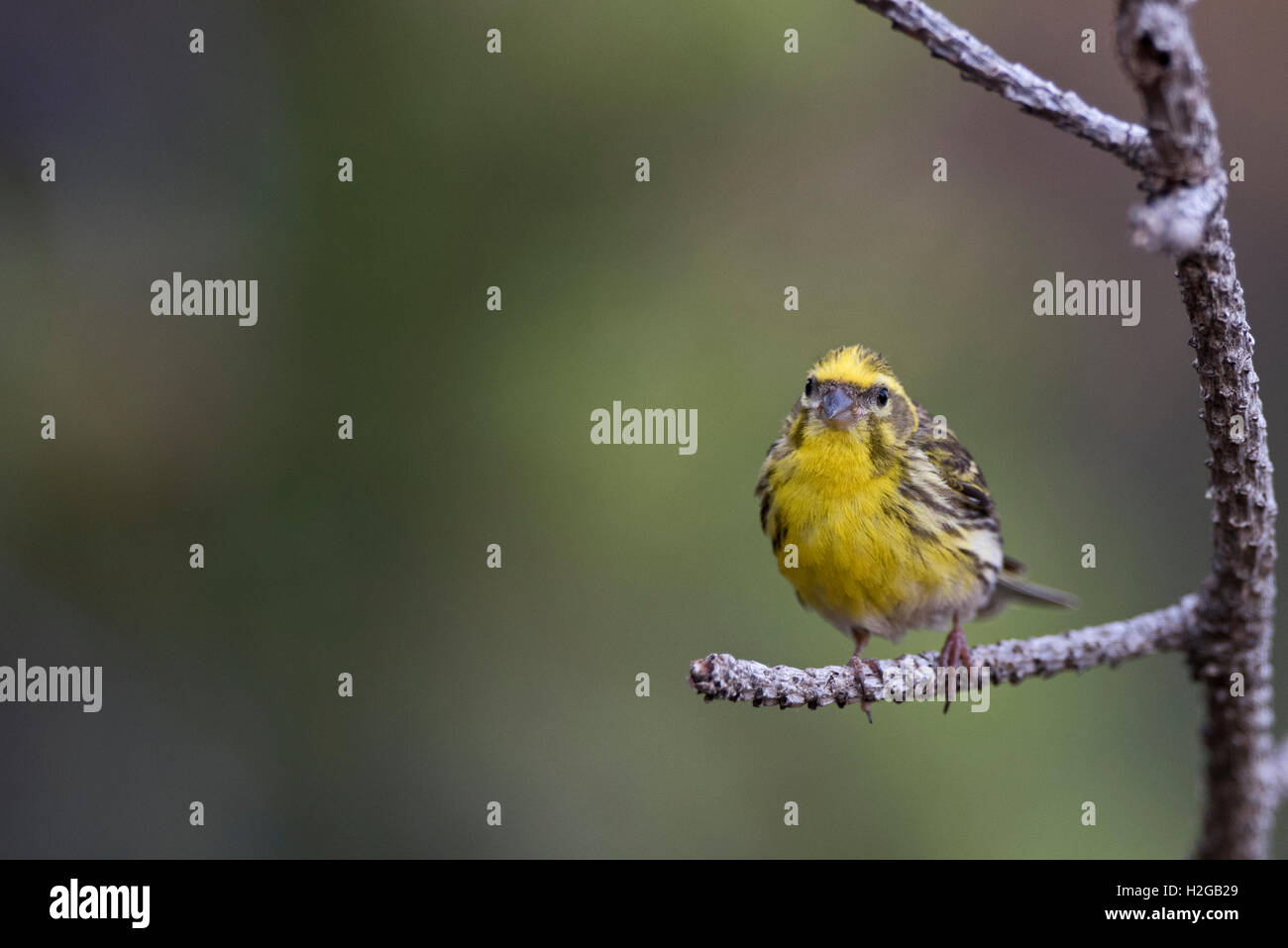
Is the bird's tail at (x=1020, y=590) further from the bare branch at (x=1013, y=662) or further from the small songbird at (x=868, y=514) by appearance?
the bare branch at (x=1013, y=662)

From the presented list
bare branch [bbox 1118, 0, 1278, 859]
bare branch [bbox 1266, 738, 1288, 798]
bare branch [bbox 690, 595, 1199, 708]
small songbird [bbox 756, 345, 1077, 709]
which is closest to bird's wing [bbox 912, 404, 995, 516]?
small songbird [bbox 756, 345, 1077, 709]

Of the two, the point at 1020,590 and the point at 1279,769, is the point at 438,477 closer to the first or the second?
the point at 1020,590

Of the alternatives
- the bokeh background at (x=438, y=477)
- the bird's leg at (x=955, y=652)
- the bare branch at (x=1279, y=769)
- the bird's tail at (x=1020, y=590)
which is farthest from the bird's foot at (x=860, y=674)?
the bokeh background at (x=438, y=477)

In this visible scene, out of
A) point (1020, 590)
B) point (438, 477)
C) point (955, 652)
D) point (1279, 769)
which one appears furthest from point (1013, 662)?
point (438, 477)

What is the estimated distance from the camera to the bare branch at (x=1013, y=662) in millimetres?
2775

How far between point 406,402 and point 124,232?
5.64 ft

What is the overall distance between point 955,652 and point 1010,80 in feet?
7.63

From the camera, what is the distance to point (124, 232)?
604 centimetres

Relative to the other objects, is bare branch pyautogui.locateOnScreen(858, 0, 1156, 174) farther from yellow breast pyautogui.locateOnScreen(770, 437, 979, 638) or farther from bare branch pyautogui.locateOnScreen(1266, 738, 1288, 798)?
bare branch pyautogui.locateOnScreen(1266, 738, 1288, 798)

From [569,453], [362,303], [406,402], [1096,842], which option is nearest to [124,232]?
[362,303]

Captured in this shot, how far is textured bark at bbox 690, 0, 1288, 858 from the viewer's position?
1.94m

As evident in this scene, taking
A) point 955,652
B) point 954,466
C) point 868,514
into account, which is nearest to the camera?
point 955,652

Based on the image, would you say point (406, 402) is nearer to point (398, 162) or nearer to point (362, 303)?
point (362, 303)

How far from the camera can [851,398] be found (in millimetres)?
4102
